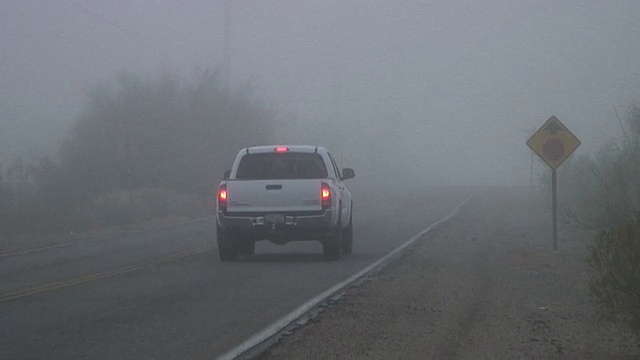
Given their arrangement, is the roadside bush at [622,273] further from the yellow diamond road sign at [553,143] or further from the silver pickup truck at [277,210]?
the yellow diamond road sign at [553,143]

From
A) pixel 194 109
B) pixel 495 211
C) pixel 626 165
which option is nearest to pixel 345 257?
pixel 626 165

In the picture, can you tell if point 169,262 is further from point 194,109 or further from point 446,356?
point 194,109

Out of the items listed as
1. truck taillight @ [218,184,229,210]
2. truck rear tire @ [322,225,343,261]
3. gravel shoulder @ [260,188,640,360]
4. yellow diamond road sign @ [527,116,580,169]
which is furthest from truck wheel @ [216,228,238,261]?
yellow diamond road sign @ [527,116,580,169]

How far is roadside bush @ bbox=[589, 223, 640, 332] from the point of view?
408 inches

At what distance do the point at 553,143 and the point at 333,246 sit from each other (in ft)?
18.0

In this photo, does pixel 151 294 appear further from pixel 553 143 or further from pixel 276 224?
pixel 553 143

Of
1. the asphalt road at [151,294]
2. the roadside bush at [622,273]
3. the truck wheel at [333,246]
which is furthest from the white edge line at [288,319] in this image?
the roadside bush at [622,273]

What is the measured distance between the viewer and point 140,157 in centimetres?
5506

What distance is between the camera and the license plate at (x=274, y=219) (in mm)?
19516

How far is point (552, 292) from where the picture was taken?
15234 millimetres

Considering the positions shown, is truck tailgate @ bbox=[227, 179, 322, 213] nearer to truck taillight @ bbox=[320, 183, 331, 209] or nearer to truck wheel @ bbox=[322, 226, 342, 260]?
truck taillight @ bbox=[320, 183, 331, 209]

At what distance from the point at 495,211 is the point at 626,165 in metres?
19.0

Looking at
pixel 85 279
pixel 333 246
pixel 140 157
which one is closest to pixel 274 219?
pixel 333 246

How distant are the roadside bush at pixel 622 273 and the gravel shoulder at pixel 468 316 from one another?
0.36 m
